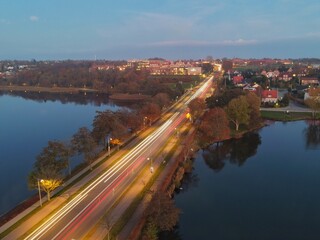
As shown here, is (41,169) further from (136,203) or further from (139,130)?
(139,130)

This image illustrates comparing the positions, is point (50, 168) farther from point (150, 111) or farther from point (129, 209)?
point (150, 111)

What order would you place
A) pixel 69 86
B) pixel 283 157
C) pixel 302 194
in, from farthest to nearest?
pixel 69 86, pixel 283 157, pixel 302 194

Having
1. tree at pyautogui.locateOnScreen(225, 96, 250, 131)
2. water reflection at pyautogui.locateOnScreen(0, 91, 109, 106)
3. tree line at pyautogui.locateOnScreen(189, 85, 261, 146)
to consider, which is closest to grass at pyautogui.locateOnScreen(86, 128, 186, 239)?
tree line at pyautogui.locateOnScreen(189, 85, 261, 146)

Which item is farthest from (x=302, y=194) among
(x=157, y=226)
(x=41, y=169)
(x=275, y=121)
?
(x=275, y=121)

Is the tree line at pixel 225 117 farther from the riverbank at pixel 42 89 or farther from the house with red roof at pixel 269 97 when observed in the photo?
the riverbank at pixel 42 89

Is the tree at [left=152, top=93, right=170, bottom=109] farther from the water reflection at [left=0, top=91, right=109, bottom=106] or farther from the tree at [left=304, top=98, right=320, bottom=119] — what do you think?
the water reflection at [left=0, top=91, right=109, bottom=106]

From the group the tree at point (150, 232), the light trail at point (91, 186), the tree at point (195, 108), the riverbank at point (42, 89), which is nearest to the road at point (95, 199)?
the light trail at point (91, 186)

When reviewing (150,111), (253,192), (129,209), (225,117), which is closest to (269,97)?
(225,117)
